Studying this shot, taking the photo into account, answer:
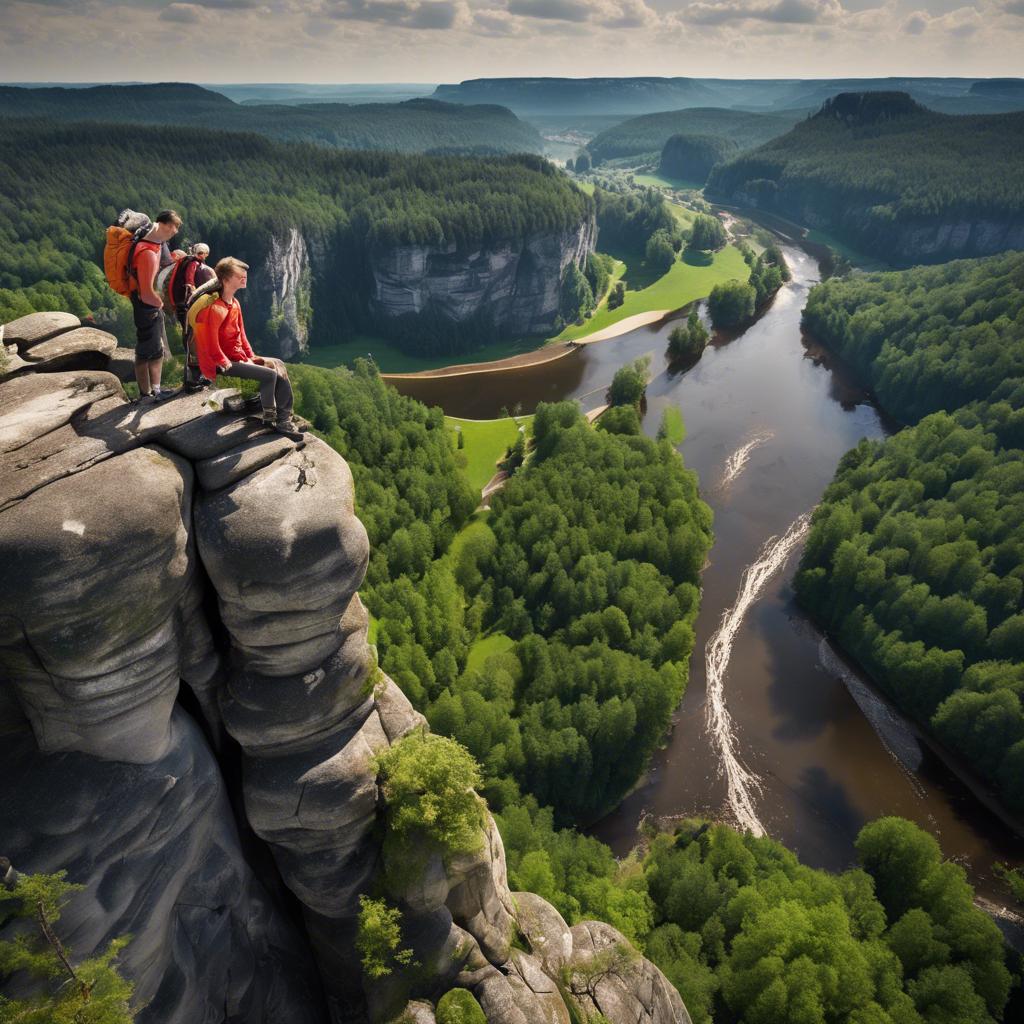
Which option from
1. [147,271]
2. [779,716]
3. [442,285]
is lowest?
[779,716]

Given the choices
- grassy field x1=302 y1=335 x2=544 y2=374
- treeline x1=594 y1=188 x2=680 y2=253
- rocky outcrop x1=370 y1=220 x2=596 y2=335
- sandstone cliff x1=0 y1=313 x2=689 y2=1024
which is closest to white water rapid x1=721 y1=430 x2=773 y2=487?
grassy field x1=302 y1=335 x2=544 y2=374

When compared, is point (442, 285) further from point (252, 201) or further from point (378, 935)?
point (378, 935)

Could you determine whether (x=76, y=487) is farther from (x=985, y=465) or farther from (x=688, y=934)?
(x=985, y=465)

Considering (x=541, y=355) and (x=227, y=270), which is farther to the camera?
(x=541, y=355)

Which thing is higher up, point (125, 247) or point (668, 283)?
point (125, 247)

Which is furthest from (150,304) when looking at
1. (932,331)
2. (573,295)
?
(573,295)

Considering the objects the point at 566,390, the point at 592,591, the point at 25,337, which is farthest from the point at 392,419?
the point at 25,337

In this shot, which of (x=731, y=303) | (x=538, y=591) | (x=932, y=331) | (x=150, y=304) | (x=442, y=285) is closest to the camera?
(x=150, y=304)

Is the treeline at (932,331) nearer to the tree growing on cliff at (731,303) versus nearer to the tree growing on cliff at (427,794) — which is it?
the tree growing on cliff at (731,303)
